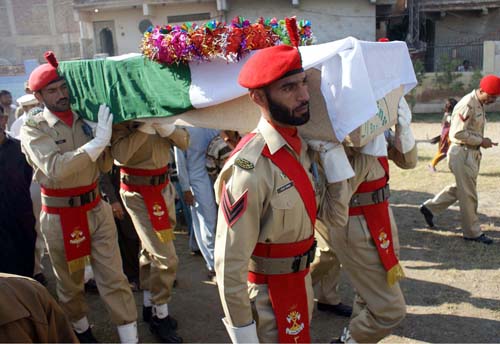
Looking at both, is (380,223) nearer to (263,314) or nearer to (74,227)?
(263,314)

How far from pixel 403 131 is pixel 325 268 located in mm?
1317

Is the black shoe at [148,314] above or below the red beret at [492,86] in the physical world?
below

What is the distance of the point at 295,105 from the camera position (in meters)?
2.46

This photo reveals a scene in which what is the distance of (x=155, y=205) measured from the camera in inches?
164

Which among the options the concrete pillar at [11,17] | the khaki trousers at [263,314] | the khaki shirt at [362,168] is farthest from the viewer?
the concrete pillar at [11,17]

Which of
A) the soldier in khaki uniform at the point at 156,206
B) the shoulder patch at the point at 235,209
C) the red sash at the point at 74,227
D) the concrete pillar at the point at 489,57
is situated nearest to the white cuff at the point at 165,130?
the soldier in khaki uniform at the point at 156,206

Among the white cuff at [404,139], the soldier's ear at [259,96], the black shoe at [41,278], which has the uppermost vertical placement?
the soldier's ear at [259,96]

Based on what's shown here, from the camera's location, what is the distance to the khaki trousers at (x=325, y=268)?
417cm

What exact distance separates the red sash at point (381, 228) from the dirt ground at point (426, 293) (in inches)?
36.3

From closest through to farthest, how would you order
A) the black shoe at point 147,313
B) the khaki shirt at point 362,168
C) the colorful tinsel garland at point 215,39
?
the colorful tinsel garland at point 215,39, the khaki shirt at point 362,168, the black shoe at point 147,313

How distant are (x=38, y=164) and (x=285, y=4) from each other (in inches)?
679

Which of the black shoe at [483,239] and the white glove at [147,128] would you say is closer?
the white glove at [147,128]

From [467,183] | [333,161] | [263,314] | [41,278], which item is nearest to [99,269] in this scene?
[263,314]

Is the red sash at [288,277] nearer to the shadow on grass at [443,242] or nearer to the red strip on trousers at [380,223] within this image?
the red strip on trousers at [380,223]
